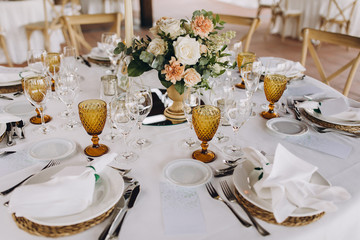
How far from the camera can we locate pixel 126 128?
1036 millimetres

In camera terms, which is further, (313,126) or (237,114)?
(313,126)

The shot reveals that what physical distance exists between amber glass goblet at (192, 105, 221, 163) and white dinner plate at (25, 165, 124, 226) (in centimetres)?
30

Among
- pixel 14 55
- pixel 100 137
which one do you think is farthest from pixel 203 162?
pixel 14 55

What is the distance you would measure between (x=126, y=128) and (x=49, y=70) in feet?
2.61

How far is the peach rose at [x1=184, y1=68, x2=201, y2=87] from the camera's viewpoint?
3.79 ft

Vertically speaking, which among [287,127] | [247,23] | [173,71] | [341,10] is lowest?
[287,127]

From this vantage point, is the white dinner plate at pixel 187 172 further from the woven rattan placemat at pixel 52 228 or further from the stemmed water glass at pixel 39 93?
the stemmed water glass at pixel 39 93

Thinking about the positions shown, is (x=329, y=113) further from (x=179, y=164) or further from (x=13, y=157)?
(x=13, y=157)

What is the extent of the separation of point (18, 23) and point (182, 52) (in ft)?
12.9

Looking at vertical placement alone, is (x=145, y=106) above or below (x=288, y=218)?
above

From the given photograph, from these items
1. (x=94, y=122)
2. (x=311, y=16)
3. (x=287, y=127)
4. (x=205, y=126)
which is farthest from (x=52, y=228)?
(x=311, y=16)

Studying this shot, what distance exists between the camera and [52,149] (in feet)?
3.53

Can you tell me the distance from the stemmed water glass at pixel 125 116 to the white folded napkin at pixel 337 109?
72 cm

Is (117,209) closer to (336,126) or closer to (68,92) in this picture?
(68,92)
